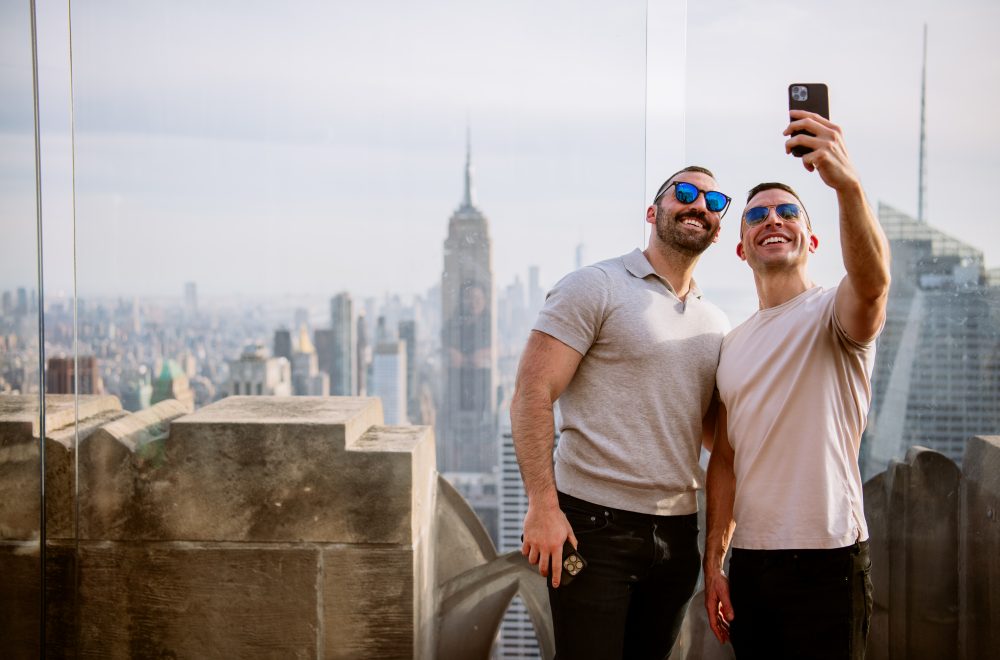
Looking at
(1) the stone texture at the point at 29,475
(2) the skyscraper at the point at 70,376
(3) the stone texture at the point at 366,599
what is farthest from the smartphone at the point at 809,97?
Answer: (2) the skyscraper at the point at 70,376

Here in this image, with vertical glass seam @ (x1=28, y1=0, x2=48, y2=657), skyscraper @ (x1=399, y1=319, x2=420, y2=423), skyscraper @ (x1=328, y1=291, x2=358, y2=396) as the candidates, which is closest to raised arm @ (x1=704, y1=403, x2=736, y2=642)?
skyscraper @ (x1=399, y1=319, x2=420, y2=423)

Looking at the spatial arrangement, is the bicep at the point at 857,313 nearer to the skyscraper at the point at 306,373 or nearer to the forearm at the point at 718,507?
the forearm at the point at 718,507

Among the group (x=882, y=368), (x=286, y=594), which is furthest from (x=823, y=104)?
(x=286, y=594)

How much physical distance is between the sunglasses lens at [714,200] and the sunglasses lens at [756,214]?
0.25ft

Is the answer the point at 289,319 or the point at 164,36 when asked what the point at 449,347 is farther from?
the point at 164,36

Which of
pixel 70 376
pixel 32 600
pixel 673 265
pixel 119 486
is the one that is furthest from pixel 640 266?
pixel 32 600

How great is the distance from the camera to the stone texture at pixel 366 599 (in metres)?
2.32

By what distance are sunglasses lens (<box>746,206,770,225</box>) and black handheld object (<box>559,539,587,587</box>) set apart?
921 millimetres

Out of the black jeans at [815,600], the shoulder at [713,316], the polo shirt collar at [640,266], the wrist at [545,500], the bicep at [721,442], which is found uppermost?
the polo shirt collar at [640,266]

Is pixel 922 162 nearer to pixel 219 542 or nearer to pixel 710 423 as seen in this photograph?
pixel 710 423

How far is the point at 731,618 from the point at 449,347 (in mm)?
1534

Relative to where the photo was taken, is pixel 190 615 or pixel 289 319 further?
pixel 289 319

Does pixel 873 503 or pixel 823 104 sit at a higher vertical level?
pixel 823 104

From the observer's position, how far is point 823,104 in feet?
5.95
